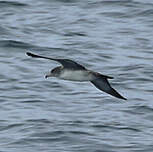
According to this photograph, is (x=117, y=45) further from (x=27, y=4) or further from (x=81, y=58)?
(x=27, y=4)

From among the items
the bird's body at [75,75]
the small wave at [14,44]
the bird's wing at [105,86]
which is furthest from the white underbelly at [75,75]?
the small wave at [14,44]

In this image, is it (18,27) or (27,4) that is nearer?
(18,27)

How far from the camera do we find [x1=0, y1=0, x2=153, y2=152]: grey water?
15.1 m

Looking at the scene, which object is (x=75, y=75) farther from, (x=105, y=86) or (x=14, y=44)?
(x=14, y=44)

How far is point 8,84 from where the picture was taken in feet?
58.3

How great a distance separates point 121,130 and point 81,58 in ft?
14.2

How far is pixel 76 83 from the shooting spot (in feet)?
60.6

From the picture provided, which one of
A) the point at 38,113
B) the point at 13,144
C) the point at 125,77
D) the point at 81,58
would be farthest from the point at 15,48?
the point at 13,144

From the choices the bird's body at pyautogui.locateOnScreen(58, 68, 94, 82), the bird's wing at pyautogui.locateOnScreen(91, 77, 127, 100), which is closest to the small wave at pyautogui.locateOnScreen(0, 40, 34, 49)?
the bird's wing at pyautogui.locateOnScreen(91, 77, 127, 100)

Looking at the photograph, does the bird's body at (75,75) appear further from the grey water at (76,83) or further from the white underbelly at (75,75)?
the grey water at (76,83)

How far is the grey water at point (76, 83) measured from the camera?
49.4 feet

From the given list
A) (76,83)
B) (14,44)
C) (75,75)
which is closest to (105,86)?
(75,75)

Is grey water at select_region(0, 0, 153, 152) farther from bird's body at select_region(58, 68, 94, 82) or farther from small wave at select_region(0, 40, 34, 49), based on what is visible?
bird's body at select_region(58, 68, 94, 82)

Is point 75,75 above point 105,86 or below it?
above
